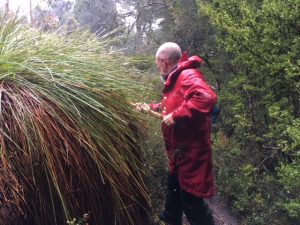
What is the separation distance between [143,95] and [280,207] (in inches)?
88.4

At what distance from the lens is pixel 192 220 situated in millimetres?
4102

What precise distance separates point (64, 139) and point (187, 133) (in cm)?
109

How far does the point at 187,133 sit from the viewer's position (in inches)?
156

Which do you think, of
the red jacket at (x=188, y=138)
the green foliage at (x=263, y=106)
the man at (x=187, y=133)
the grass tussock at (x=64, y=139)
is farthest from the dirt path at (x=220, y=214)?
the grass tussock at (x=64, y=139)

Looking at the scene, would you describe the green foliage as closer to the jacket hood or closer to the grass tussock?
the jacket hood

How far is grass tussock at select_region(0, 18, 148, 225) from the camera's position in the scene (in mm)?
3221

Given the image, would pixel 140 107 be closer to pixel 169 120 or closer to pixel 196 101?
pixel 169 120

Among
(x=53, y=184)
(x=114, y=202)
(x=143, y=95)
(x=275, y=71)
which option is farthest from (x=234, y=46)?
(x=53, y=184)

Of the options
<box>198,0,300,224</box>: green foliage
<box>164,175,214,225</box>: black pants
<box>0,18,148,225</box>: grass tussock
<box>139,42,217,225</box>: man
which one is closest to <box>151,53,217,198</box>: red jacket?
<box>139,42,217,225</box>: man

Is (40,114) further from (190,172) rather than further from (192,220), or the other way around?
(192,220)

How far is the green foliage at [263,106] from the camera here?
17.5 feet

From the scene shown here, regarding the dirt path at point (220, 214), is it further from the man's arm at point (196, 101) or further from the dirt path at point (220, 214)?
the man's arm at point (196, 101)

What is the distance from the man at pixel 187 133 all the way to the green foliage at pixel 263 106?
127 centimetres

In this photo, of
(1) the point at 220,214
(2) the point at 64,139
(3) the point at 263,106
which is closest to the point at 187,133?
(2) the point at 64,139
